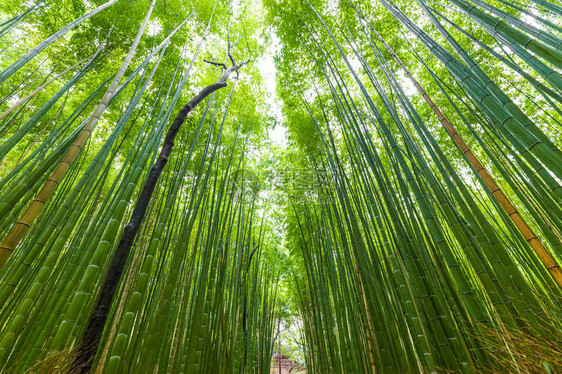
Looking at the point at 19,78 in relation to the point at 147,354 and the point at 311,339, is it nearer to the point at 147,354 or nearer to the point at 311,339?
the point at 147,354

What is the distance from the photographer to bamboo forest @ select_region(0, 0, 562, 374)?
96cm

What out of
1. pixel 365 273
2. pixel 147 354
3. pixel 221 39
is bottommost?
pixel 147 354

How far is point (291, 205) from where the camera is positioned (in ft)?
13.6

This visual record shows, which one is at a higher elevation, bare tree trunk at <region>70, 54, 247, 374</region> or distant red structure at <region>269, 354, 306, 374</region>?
bare tree trunk at <region>70, 54, 247, 374</region>

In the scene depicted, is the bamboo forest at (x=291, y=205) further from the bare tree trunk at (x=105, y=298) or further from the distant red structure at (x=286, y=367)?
the distant red structure at (x=286, y=367)

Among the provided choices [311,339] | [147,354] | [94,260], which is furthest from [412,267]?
[311,339]

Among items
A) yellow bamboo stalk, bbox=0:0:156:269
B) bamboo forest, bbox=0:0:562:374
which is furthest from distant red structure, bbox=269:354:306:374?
yellow bamboo stalk, bbox=0:0:156:269

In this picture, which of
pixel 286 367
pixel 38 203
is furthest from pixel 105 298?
pixel 286 367

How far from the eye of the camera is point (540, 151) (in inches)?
34.0

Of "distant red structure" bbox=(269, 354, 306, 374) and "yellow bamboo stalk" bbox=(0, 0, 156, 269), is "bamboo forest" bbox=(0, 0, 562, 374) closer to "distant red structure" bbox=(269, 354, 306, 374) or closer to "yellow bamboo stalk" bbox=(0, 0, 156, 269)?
"yellow bamboo stalk" bbox=(0, 0, 156, 269)

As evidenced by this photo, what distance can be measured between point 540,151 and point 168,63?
3660 millimetres

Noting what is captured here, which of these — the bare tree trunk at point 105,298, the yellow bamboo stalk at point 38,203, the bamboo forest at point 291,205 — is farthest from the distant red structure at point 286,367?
the yellow bamboo stalk at point 38,203

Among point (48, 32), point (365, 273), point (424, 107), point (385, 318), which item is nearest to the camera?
point (385, 318)

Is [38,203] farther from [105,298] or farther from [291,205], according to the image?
[291,205]
